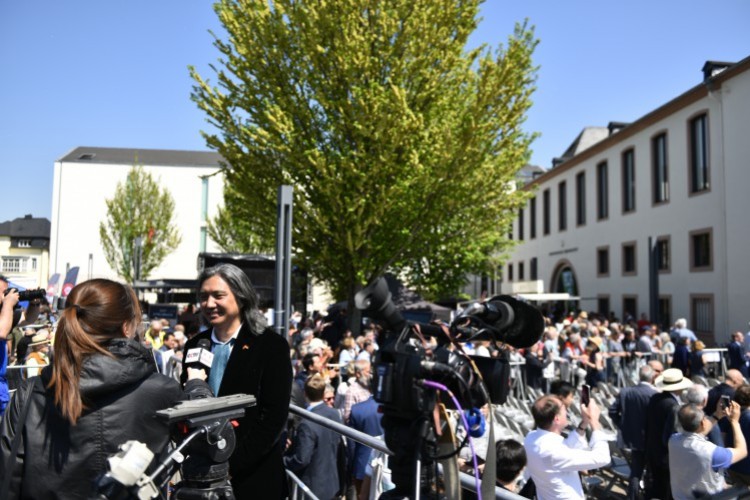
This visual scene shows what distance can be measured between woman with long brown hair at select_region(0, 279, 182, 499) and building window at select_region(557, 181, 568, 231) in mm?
41924

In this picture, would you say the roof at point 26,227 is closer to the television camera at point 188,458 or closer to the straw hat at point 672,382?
the straw hat at point 672,382

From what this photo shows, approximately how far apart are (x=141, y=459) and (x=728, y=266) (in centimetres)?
2707

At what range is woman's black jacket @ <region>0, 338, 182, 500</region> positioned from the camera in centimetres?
213

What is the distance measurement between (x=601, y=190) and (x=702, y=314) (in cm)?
1195

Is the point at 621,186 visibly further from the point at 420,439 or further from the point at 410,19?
the point at 420,439

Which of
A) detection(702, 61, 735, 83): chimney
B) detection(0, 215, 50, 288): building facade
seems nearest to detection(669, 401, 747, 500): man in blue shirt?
detection(702, 61, 735, 83): chimney

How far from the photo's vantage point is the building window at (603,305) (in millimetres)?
35334

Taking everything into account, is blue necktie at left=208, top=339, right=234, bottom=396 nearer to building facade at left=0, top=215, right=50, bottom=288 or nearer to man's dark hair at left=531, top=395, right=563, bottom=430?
man's dark hair at left=531, top=395, right=563, bottom=430

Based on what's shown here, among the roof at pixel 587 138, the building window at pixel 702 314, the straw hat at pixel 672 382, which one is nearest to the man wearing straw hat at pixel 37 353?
the straw hat at pixel 672 382

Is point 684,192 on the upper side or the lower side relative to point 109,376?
upper

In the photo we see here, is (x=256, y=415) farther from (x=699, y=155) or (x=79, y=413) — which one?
(x=699, y=155)

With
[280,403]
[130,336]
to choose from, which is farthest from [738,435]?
[130,336]

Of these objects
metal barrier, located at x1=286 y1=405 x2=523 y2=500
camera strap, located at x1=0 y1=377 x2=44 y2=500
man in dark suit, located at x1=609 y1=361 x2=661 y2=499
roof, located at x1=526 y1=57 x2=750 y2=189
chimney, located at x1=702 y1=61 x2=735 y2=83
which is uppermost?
chimney, located at x1=702 y1=61 x2=735 y2=83

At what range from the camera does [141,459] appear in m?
1.80
